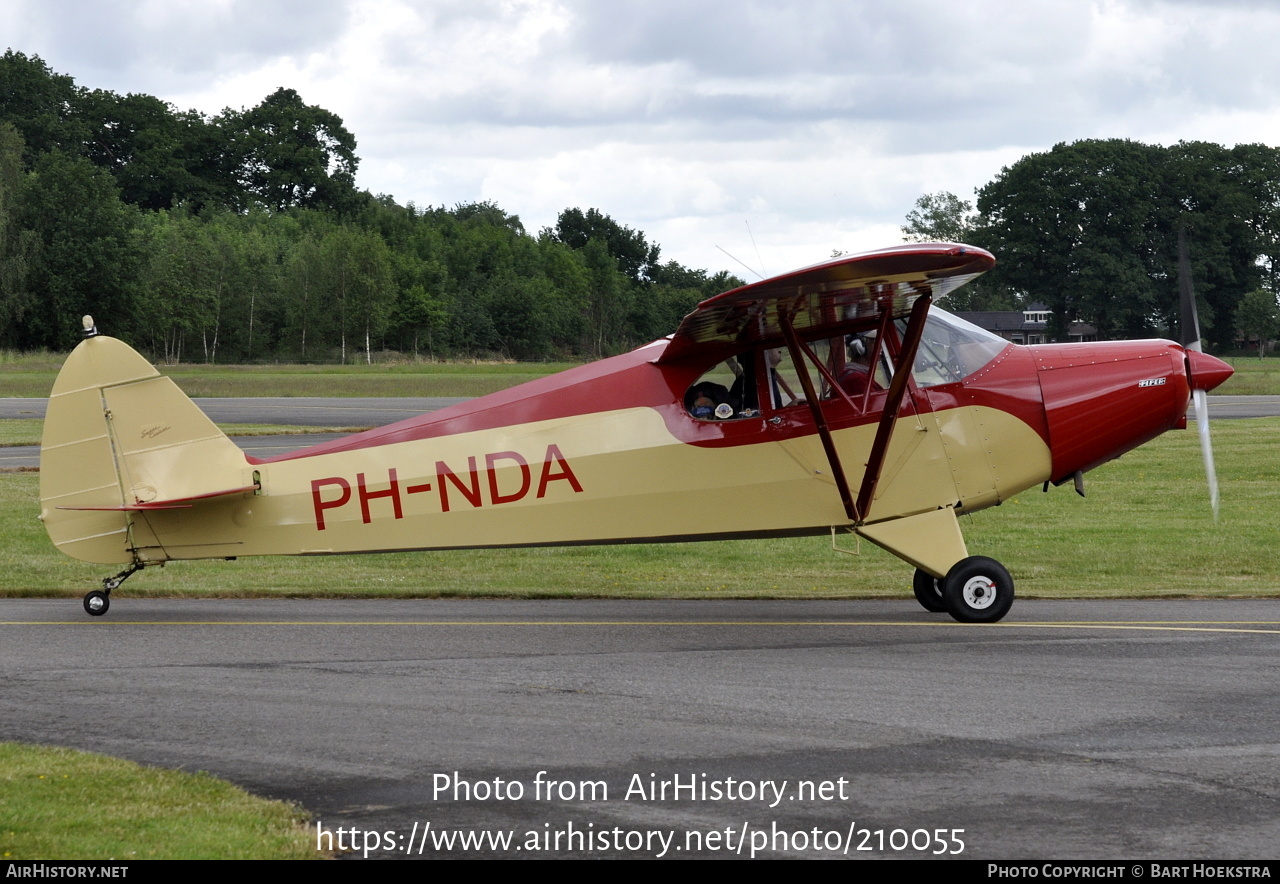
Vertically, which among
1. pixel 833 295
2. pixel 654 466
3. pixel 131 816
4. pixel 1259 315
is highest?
pixel 1259 315

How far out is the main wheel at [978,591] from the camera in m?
10.7

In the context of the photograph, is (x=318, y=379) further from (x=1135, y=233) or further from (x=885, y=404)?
(x=885, y=404)

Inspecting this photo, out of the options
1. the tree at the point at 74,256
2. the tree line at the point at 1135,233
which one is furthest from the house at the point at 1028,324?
the tree at the point at 74,256

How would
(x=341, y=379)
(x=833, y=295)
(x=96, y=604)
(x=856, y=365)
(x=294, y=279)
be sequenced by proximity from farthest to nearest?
(x=294, y=279) < (x=341, y=379) < (x=96, y=604) < (x=856, y=365) < (x=833, y=295)

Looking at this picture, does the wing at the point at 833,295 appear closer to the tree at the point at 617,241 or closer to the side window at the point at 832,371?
the side window at the point at 832,371

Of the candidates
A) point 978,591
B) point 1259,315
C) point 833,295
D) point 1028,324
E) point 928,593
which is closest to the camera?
point 833,295

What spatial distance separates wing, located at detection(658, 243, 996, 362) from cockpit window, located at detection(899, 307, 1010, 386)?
41 cm

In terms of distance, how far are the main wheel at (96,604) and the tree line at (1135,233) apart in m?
54.1

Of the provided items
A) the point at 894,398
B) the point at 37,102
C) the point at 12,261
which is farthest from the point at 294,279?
the point at 894,398

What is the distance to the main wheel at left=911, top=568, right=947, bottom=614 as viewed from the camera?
1156cm

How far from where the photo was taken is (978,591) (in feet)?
35.1

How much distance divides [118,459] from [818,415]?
19.5 ft
